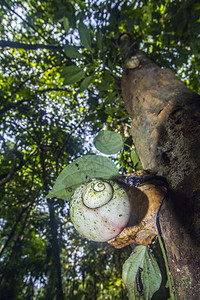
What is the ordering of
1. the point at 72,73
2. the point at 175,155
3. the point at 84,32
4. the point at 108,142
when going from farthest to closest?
the point at 72,73, the point at 84,32, the point at 108,142, the point at 175,155

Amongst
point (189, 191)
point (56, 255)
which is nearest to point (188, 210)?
point (189, 191)

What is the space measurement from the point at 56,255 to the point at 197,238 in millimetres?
3001

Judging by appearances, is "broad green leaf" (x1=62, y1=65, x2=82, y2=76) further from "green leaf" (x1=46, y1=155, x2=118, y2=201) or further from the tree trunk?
"green leaf" (x1=46, y1=155, x2=118, y2=201)

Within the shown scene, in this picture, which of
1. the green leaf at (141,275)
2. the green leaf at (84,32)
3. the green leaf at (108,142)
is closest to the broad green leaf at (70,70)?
the green leaf at (84,32)

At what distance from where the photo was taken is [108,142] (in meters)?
0.74

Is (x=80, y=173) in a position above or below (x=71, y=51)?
below

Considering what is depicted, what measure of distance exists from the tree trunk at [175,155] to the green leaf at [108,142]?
0.09 metres

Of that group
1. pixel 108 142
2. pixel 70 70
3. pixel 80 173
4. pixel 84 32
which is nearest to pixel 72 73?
pixel 70 70

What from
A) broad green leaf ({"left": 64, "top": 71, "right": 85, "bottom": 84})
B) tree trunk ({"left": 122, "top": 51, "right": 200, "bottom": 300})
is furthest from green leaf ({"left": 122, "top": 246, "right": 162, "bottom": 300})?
broad green leaf ({"left": 64, "top": 71, "right": 85, "bottom": 84})

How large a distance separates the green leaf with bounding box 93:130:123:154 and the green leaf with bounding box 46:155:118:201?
11 centimetres

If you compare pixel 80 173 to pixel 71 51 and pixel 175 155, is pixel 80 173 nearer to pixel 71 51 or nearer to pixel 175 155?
pixel 175 155

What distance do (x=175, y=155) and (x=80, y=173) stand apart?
30 centimetres

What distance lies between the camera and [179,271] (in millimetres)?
408

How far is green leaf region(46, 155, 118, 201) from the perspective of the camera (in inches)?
23.6
